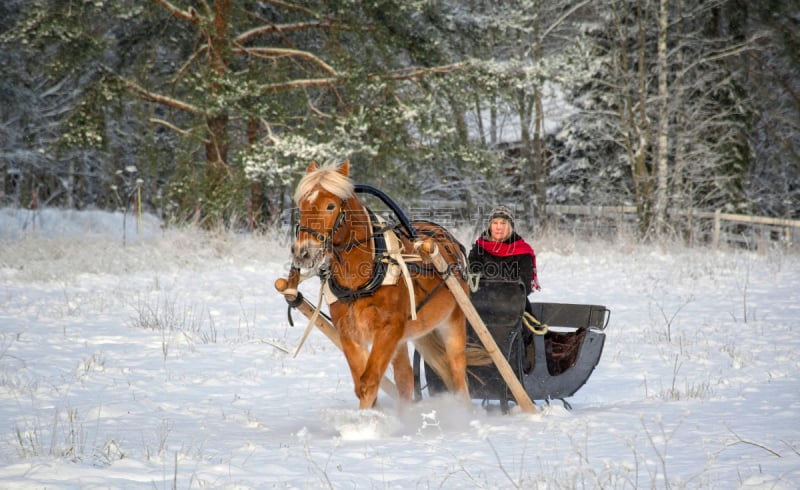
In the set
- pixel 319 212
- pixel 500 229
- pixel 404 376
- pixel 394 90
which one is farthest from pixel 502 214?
pixel 394 90

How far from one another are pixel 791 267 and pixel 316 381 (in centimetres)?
1002

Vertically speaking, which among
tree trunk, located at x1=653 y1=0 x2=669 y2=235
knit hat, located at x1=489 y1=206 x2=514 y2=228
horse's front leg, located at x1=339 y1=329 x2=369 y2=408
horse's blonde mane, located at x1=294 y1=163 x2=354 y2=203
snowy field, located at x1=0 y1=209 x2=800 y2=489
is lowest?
snowy field, located at x1=0 y1=209 x2=800 y2=489

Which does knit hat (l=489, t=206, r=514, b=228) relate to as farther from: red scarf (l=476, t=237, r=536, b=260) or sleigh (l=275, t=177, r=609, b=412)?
sleigh (l=275, t=177, r=609, b=412)

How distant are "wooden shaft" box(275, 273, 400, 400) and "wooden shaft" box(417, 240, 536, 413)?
2.69 feet

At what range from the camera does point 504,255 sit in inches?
231

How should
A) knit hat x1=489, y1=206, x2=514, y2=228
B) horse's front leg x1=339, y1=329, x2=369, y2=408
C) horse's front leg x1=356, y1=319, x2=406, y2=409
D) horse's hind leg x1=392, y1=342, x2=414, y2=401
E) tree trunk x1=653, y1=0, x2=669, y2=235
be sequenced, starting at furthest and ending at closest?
1. tree trunk x1=653, y1=0, x2=669, y2=235
2. knit hat x1=489, y1=206, x2=514, y2=228
3. horse's hind leg x1=392, y1=342, x2=414, y2=401
4. horse's front leg x1=339, y1=329, x2=369, y2=408
5. horse's front leg x1=356, y1=319, x2=406, y2=409

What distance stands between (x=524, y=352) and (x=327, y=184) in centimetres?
233

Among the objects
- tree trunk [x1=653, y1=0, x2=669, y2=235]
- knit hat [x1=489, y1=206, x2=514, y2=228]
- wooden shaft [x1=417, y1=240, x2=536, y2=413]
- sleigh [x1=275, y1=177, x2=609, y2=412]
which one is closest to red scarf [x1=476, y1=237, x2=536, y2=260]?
knit hat [x1=489, y1=206, x2=514, y2=228]

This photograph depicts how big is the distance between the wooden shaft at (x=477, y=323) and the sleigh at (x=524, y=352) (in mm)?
257

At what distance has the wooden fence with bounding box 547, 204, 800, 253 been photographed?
51.3ft

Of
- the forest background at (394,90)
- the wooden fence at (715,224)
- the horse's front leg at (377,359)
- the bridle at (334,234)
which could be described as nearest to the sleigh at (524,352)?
the horse's front leg at (377,359)

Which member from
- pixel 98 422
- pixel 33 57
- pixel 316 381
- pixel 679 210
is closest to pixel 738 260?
pixel 679 210

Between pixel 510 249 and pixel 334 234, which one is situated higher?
pixel 334 234

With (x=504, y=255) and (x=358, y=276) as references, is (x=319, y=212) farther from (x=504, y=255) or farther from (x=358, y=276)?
(x=504, y=255)
